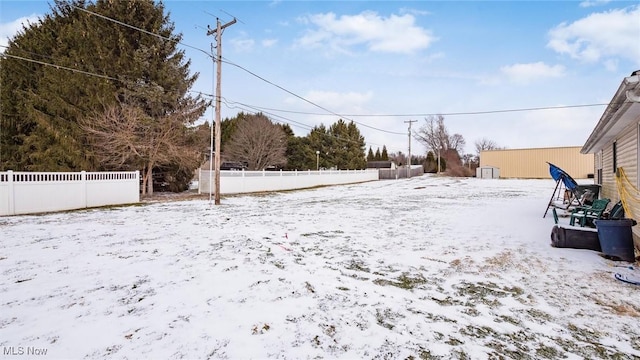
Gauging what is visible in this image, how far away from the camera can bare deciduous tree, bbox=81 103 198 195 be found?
1198 centimetres

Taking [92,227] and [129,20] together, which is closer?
[92,227]

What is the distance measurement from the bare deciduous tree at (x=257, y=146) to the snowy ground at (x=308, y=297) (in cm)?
2169

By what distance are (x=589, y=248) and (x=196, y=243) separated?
6.68m

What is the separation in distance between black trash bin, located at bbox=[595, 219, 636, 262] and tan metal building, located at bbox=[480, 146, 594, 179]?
90.3 feet

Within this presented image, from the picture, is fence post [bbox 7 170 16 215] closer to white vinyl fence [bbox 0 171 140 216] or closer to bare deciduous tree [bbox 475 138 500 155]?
white vinyl fence [bbox 0 171 140 216]

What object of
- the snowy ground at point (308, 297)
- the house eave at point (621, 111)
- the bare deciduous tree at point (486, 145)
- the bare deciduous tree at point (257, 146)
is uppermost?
the bare deciduous tree at point (486, 145)

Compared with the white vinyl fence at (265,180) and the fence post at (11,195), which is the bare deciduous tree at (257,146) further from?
the fence post at (11,195)

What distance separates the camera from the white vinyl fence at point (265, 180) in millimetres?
15328

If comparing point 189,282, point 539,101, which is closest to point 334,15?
point 189,282

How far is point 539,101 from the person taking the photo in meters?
20.0

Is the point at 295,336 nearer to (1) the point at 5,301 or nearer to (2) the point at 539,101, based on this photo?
(1) the point at 5,301

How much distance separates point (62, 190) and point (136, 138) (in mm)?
4247

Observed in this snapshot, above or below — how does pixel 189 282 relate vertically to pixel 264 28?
below

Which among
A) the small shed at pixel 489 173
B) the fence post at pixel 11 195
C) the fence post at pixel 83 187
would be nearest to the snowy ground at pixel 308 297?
the fence post at pixel 11 195
